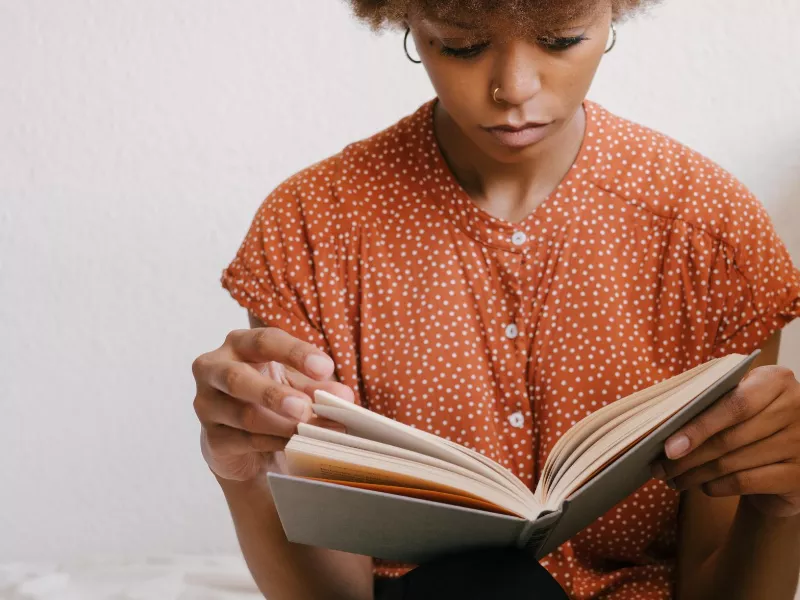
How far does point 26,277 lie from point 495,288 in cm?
97

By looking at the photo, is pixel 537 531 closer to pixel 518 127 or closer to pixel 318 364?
pixel 318 364

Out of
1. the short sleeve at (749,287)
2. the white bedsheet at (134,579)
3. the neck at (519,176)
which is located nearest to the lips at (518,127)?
the neck at (519,176)

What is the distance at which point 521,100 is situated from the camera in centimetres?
99

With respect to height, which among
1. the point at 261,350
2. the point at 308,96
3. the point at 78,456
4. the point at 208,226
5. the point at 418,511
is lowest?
the point at 78,456

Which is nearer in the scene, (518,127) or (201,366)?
(201,366)

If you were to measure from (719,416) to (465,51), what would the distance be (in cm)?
43

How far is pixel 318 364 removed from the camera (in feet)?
2.74

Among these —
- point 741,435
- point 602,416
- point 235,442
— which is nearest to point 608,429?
point 602,416

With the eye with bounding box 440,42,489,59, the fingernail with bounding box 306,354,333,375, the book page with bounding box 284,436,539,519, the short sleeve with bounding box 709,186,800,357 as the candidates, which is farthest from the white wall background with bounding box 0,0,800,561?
the book page with bounding box 284,436,539,519

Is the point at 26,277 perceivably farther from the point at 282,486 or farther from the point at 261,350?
the point at 282,486

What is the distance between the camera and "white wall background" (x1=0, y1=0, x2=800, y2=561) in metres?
1.70

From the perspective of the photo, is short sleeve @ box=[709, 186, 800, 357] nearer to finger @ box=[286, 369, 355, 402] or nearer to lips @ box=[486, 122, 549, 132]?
lips @ box=[486, 122, 549, 132]

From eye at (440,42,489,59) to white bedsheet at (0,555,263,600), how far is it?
100 cm

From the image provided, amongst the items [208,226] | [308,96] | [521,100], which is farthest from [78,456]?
[521,100]
